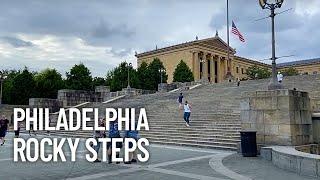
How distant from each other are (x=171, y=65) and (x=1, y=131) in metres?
83.6

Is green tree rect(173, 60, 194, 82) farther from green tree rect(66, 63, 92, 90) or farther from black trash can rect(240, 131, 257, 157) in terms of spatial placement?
black trash can rect(240, 131, 257, 157)

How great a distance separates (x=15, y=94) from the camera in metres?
51.7

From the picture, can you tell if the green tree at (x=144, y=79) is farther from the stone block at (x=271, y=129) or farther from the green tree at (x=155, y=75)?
the stone block at (x=271, y=129)

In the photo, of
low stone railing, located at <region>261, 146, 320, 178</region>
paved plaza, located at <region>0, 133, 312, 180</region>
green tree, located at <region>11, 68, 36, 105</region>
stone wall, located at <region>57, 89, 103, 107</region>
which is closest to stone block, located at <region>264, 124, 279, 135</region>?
paved plaza, located at <region>0, 133, 312, 180</region>

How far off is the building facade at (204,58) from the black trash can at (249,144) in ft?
269

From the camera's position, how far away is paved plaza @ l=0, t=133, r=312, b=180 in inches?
390

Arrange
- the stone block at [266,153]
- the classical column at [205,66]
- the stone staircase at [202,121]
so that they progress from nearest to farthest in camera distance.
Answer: the stone block at [266,153] < the stone staircase at [202,121] < the classical column at [205,66]

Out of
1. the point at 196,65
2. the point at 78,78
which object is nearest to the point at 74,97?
the point at 78,78

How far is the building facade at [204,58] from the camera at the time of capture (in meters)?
97.3

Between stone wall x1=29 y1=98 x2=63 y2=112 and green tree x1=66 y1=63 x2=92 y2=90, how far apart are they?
1759 cm

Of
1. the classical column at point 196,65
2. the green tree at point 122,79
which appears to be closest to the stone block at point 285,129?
the green tree at point 122,79

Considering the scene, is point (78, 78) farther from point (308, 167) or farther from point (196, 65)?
point (308, 167)

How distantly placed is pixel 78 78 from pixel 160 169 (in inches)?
1849

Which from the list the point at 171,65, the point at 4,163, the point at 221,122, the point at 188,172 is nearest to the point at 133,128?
the point at 188,172
